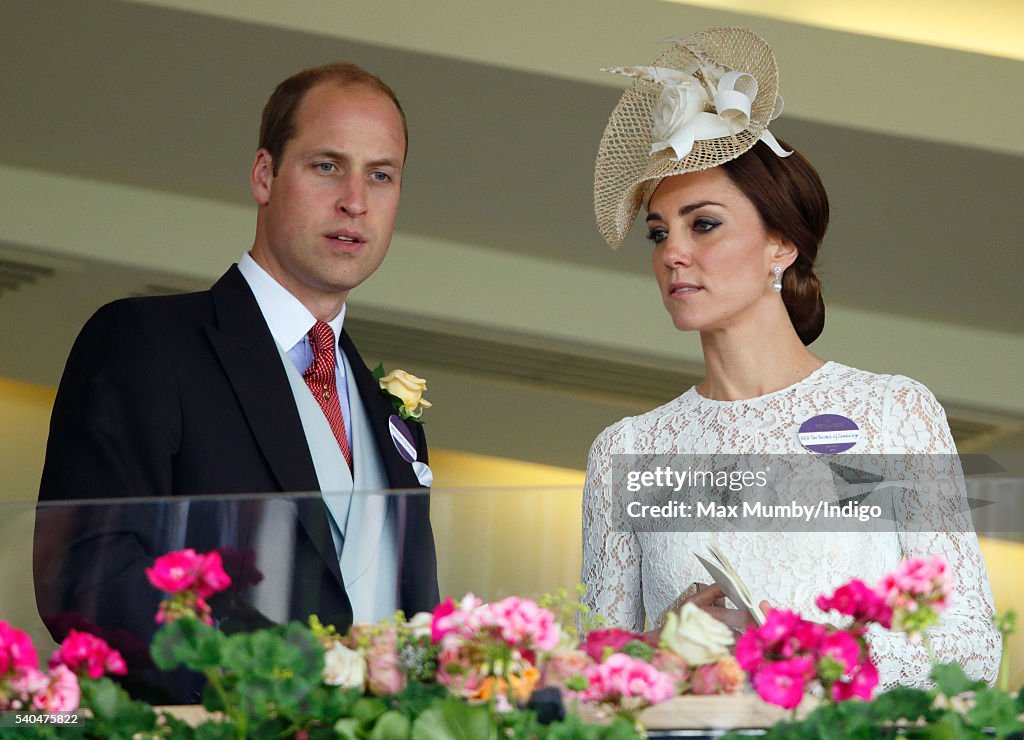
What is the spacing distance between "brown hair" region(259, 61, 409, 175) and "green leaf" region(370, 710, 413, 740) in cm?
156

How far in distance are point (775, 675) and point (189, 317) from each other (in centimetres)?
130

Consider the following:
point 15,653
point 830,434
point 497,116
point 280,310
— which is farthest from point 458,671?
point 497,116

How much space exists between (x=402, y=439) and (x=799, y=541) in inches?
42.2

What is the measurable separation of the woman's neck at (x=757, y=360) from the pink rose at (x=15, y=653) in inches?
54.7

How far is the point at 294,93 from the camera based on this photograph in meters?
2.40

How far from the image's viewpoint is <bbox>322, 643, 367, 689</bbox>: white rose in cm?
103

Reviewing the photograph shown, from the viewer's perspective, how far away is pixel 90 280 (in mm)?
5359

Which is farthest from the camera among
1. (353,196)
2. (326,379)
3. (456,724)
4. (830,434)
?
(353,196)

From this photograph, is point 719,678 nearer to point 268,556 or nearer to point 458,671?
point 458,671

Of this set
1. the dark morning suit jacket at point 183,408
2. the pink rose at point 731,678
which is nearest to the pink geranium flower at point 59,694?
the pink rose at point 731,678

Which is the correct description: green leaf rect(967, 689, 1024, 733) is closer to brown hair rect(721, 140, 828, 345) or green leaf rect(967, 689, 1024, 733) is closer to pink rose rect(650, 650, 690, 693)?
pink rose rect(650, 650, 690, 693)

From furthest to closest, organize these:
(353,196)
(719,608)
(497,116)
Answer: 1. (497,116)
2. (353,196)
3. (719,608)

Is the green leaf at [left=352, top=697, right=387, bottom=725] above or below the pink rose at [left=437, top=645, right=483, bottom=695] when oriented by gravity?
below

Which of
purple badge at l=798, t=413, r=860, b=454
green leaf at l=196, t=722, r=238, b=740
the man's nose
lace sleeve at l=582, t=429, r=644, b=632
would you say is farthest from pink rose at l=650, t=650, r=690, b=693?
the man's nose
